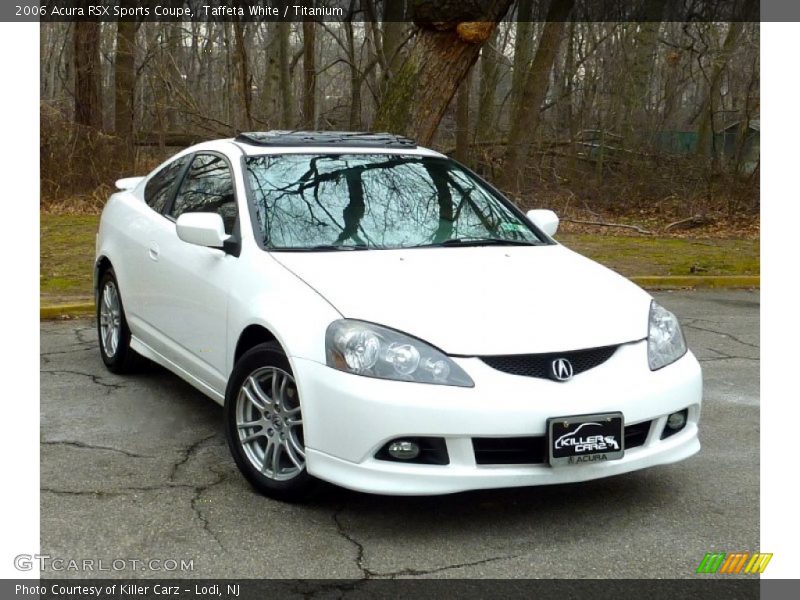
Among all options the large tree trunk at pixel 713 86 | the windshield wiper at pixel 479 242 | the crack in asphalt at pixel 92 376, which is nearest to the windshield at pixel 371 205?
the windshield wiper at pixel 479 242

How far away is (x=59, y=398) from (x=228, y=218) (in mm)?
1785

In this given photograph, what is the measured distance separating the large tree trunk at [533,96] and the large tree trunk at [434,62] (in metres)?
9.39

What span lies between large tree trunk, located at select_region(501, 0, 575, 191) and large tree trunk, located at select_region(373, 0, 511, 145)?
939 cm

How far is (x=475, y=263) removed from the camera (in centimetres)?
470

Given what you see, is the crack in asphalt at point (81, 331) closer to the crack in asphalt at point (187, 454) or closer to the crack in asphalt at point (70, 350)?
the crack in asphalt at point (70, 350)

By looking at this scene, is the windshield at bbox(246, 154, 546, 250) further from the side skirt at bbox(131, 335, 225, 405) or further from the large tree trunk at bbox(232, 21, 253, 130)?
the large tree trunk at bbox(232, 21, 253, 130)

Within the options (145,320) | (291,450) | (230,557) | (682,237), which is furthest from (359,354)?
(682,237)

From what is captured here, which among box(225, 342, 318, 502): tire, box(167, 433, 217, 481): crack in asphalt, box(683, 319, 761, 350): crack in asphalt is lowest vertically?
box(683, 319, 761, 350): crack in asphalt

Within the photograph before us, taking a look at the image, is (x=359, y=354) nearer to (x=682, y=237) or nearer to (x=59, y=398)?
(x=59, y=398)

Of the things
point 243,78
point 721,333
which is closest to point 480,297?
point 721,333

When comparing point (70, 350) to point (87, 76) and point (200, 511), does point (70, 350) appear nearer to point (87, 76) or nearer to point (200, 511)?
point (200, 511)

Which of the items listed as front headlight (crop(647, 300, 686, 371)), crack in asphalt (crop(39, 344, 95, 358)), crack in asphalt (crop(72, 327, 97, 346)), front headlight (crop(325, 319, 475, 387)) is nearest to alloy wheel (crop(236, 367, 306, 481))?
front headlight (crop(325, 319, 475, 387))

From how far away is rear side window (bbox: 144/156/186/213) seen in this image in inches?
240

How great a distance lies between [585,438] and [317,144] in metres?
2.52
